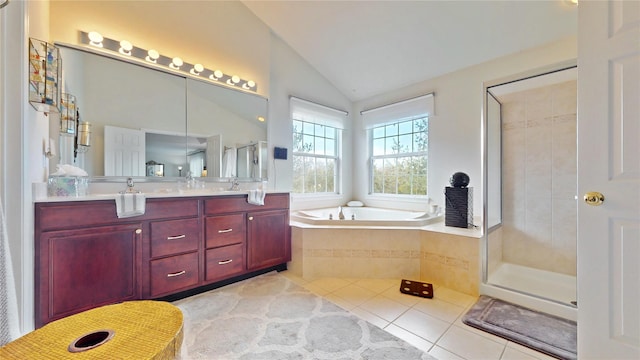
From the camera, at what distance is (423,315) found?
1.82 metres

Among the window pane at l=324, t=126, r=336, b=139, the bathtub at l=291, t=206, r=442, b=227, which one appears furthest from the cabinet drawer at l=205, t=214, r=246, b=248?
the window pane at l=324, t=126, r=336, b=139

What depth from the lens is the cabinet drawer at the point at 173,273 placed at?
1.85m

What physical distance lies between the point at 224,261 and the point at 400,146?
2.78 m

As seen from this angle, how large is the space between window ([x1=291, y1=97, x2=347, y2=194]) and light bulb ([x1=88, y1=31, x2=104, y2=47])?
1929 millimetres

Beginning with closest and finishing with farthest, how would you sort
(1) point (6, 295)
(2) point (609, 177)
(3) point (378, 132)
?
(1) point (6, 295)
(2) point (609, 177)
(3) point (378, 132)

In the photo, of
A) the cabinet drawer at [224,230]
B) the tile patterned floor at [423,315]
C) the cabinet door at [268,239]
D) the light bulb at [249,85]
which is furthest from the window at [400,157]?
Answer: the cabinet drawer at [224,230]

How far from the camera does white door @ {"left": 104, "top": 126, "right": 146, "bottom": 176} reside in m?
2.05

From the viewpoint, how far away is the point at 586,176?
3.87 feet

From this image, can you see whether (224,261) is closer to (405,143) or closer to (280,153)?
(280,153)

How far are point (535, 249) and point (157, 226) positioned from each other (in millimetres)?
3575

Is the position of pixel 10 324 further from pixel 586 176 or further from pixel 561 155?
pixel 561 155

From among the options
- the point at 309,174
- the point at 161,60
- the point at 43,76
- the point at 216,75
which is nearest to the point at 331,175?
the point at 309,174

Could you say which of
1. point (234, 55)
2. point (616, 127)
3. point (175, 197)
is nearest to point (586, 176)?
point (616, 127)

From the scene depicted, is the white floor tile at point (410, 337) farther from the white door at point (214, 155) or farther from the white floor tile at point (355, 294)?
the white door at point (214, 155)
